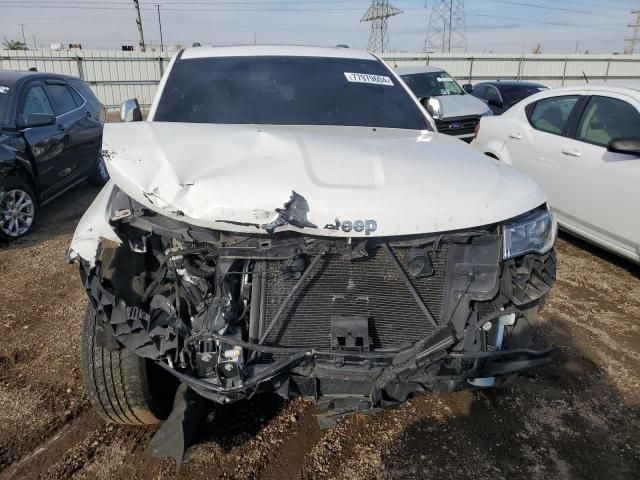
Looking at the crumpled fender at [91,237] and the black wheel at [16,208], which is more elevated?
the crumpled fender at [91,237]

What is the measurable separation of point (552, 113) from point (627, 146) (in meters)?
1.45

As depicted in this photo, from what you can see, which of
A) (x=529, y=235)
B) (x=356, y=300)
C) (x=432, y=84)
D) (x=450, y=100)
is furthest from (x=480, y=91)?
(x=356, y=300)

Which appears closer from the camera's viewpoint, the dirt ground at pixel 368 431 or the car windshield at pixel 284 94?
the dirt ground at pixel 368 431

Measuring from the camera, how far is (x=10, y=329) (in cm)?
363

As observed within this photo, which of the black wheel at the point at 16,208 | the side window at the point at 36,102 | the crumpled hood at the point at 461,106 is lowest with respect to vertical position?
the black wheel at the point at 16,208

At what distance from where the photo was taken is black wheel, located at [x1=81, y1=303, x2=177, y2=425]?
7.79ft

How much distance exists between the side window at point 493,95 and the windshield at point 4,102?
9196 millimetres

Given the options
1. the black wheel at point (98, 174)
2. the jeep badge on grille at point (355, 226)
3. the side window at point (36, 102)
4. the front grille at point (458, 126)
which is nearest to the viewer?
the jeep badge on grille at point (355, 226)

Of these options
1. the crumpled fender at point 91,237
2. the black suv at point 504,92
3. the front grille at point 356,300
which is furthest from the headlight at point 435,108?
the black suv at point 504,92

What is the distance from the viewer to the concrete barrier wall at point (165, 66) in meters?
18.3

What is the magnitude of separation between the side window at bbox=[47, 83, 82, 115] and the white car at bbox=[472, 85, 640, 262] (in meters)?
5.58

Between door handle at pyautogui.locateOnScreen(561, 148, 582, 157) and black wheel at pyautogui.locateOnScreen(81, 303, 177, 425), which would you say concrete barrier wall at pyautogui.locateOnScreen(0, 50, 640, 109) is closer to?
door handle at pyautogui.locateOnScreen(561, 148, 582, 157)

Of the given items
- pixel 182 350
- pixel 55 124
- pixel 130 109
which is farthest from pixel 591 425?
pixel 55 124

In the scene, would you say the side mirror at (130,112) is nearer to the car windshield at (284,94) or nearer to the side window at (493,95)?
the car windshield at (284,94)
